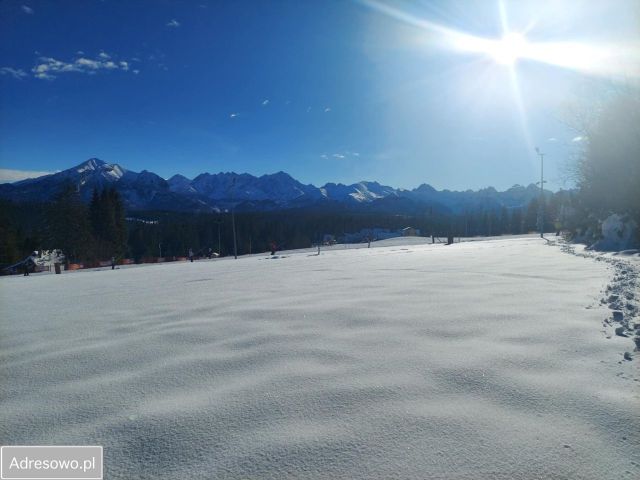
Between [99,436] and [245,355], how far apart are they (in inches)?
51.6

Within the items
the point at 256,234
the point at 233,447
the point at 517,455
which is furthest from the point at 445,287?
the point at 256,234

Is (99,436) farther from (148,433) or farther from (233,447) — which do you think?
(233,447)

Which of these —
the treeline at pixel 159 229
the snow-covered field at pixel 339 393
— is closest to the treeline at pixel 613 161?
the treeline at pixel 159 229

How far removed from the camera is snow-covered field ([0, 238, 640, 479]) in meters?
1.71

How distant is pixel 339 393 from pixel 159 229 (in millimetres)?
101119

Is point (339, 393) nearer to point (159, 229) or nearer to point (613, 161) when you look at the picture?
point (613, 161)

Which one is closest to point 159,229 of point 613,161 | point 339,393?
point 613,161

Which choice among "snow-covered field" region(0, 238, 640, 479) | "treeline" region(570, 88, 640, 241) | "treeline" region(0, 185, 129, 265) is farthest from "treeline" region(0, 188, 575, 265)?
"snow-covered field" region(0, 238, 640, 479)

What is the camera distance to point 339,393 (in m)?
2.33

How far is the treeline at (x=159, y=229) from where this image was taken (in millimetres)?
44625

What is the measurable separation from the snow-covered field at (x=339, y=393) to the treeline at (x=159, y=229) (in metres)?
31.9

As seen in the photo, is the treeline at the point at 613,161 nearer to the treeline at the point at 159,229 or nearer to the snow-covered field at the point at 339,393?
the treeline at the point at 159,229

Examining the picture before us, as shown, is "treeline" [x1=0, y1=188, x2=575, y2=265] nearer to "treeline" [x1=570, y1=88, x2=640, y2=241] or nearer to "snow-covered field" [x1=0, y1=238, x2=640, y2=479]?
"treeline" [x1=570, y1=88, x2=640, y2=241]

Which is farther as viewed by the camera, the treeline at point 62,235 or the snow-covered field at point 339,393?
the treeline at point 62,235
